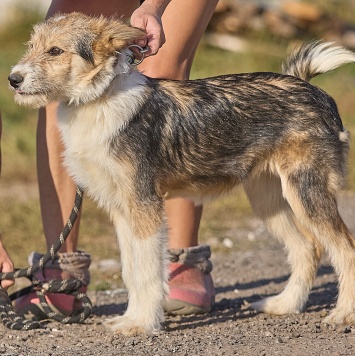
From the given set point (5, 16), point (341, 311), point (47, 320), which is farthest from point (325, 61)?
point (5, 16)

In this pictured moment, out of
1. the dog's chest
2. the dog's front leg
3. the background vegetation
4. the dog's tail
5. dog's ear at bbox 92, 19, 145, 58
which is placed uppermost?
dog's ear at bbox 92, 19, 145, 58

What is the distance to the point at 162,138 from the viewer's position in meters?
4.79

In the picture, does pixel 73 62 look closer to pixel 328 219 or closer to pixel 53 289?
pixel 53 289

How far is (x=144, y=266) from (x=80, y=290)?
2.52 ft

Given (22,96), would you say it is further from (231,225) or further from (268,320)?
(231,225)

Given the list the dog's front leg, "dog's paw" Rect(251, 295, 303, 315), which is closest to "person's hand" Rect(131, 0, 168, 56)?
the dog's front leg

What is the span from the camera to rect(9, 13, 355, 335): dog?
4.65 metres

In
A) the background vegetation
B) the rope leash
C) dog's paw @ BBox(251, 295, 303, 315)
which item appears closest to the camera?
the rope leash

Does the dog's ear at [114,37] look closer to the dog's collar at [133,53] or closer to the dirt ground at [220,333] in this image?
the dog's collar at [133,53]

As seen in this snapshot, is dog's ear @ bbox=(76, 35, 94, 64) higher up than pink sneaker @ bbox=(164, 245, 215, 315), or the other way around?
dog's ear @ bbox=(76, 35, 94, 64)

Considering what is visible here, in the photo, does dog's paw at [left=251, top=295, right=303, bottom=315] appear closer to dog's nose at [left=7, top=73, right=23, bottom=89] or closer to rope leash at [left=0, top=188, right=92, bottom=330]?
rope leash at [left=0, top=188, right=92, bottom=330]

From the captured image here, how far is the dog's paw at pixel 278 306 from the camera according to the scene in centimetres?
526

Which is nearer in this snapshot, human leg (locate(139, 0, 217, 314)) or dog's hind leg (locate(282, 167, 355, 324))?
dog's hind leg (locate(282, 167, 355, 324))

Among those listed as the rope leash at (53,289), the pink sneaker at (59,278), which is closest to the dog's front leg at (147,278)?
the rope leash at (53,289)
